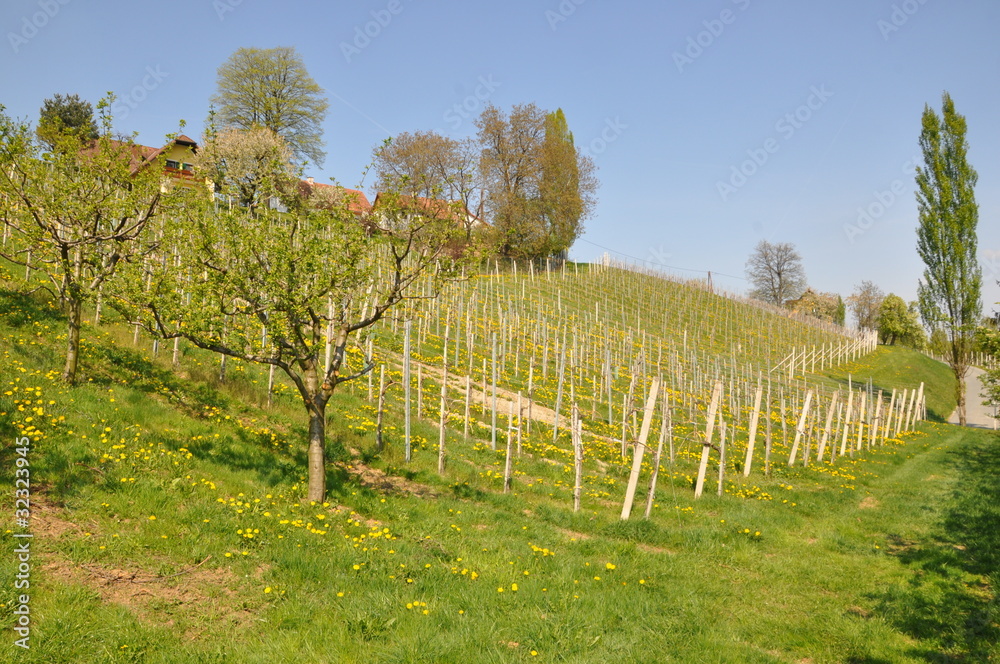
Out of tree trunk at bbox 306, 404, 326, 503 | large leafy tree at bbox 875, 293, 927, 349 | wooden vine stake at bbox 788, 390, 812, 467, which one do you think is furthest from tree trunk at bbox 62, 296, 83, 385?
large leafy tree at bbox 875, 293, 927, 349

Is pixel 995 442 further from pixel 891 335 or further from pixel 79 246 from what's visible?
pixel 891 335

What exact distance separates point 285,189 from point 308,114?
44552 millimetres

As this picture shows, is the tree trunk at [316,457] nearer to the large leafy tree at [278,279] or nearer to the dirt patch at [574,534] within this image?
the large leafy tree at [278,279]

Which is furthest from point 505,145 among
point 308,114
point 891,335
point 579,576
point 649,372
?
point 891,335

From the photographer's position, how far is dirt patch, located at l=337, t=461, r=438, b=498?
40.2ft

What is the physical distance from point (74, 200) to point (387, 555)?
10.8 m

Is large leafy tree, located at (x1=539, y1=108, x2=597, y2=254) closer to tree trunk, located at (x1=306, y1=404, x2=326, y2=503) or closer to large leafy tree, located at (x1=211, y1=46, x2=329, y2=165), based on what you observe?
large leafy tree, located at (x1=211, y1=46, x2=329, y2=165)

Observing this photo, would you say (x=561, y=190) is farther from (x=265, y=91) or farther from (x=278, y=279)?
(x=278, y=279)

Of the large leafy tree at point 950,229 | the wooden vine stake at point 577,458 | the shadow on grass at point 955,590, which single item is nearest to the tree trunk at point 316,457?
the wooden vine stake at point 577,458

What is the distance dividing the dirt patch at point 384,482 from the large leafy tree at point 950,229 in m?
40.2

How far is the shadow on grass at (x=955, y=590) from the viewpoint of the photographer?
7.56 metres

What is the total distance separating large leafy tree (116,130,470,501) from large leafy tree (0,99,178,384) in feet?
5.18

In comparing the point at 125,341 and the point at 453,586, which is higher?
the point at 125,341

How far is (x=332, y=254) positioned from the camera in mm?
10734
